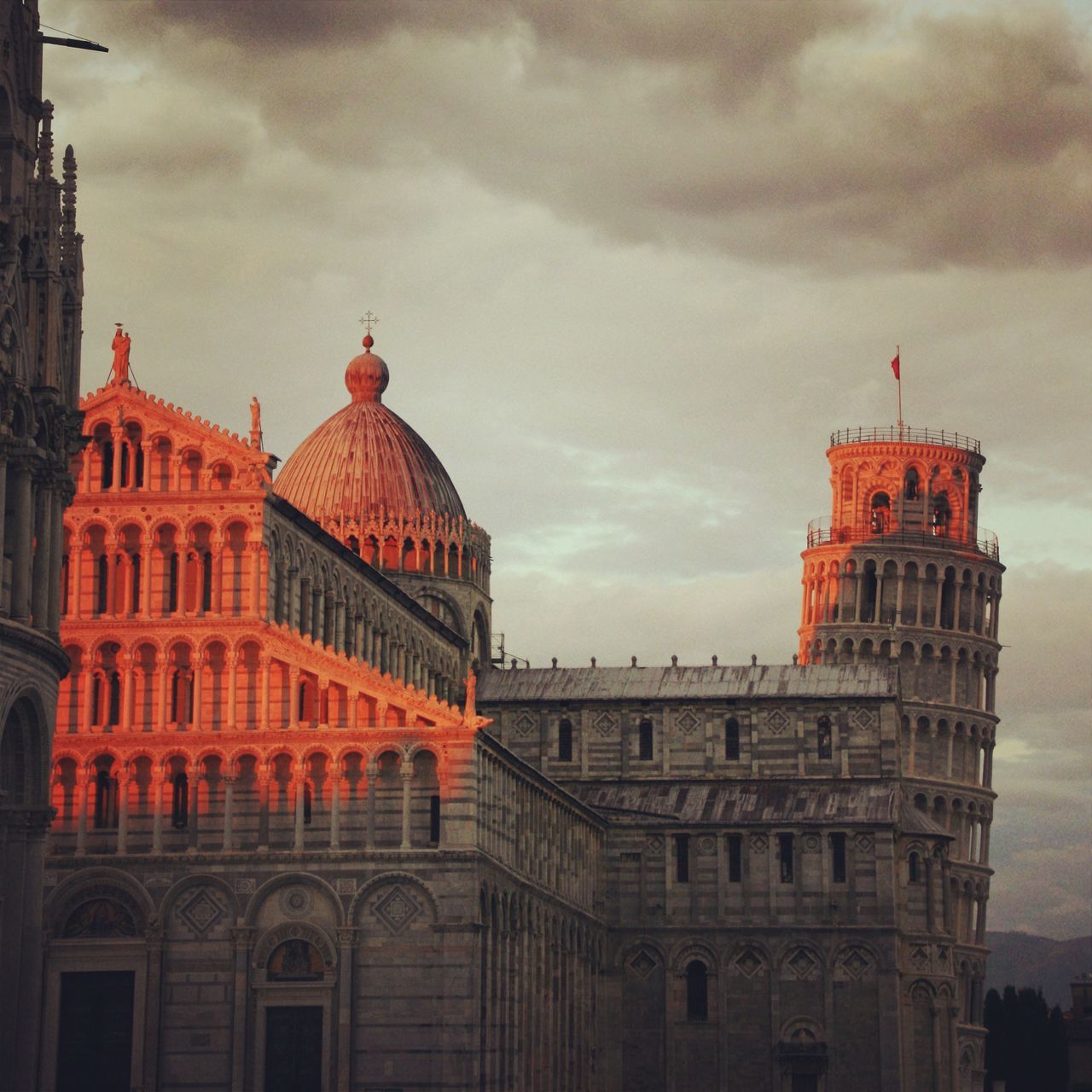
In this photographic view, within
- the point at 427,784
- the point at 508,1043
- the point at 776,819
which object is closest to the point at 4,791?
the point at 427,784

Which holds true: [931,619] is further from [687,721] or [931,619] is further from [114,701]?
[114,701]

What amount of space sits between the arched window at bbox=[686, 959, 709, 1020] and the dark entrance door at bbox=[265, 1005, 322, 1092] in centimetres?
Result: 2859

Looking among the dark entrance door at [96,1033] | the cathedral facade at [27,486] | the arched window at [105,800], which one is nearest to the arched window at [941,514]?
the arched window at [105,800]

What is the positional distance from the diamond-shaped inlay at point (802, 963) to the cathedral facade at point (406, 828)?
2.9 inches

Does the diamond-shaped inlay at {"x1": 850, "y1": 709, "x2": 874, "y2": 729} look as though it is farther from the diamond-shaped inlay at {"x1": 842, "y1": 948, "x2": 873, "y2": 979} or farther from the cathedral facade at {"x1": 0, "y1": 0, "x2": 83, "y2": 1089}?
the cathedral facade at {"x1": 0, "y1": 0, "x2": 83, "y2": 1089}

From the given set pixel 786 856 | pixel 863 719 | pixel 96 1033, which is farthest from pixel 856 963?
pixel 96 1033

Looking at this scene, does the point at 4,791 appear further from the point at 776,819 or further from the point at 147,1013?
the point at 776,819

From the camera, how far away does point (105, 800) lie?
74.6 m

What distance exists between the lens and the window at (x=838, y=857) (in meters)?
97.4

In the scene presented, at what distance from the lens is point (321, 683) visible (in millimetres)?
73688

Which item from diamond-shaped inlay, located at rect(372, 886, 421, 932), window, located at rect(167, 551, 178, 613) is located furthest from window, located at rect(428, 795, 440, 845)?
window, located at rect(167, 551, 178, 613)

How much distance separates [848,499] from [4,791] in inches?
3966

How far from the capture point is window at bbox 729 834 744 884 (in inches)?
3868

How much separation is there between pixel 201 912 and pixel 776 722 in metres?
36.5
